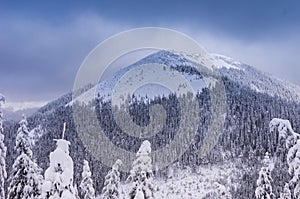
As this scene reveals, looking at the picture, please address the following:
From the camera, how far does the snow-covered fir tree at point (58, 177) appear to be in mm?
13859

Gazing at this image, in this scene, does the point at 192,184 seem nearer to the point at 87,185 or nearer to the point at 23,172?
the point at 87,185

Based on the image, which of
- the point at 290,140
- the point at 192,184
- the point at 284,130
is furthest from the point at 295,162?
the point at 192,184

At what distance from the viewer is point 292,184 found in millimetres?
12383

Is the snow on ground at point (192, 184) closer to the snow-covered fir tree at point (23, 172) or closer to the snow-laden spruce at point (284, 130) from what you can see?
the snow-covered fir tree at point (23, 172)

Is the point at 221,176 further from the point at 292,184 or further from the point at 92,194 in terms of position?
the point at 292,184

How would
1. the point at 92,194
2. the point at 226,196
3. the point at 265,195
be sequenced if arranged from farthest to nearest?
the point at 92,194 < the point at 226,196 < the point at 265,195

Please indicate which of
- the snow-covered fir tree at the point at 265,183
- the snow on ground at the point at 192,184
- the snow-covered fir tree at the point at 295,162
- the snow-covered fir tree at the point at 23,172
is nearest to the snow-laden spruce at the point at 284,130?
the snow-covered fir tree at the point at 295,162

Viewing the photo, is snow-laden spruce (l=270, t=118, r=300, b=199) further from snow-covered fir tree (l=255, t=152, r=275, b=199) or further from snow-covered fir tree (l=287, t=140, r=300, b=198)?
snow-covered fir tree (l=255, t=152, r=275, b=199)

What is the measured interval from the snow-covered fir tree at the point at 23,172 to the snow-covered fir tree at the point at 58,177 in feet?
26.5

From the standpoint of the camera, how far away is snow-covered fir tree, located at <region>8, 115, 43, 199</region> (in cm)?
2180

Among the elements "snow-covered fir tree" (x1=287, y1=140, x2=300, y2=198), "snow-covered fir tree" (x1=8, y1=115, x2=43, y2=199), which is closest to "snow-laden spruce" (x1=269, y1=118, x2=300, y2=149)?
"snow-covered fir tree" (x1=287, y1=140, x2=300, y2=198)

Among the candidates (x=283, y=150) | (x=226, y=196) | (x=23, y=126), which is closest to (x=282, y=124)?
(x=283, y=150)

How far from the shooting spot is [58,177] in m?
13.9

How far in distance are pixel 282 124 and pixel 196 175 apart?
191 metres
